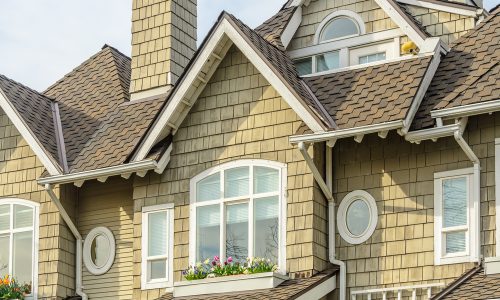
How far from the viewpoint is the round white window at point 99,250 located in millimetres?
29969

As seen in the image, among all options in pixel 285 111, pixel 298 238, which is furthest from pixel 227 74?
pixel 298 238

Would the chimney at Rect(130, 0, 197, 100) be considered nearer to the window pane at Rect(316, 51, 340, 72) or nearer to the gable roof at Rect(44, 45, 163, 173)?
the gable roof at Rect(44, 45, 163, 173)

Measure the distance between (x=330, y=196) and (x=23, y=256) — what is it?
693 centimetres

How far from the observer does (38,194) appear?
3039 cm

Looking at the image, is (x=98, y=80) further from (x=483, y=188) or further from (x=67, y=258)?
Result: (x=483, y=188)

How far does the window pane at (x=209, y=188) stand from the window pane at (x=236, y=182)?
0.22 metres

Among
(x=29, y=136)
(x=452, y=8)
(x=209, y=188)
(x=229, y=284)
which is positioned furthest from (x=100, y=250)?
(x=452, y=8)

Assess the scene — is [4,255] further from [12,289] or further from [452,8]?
[452,8]

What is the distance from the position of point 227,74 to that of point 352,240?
415 centimetres

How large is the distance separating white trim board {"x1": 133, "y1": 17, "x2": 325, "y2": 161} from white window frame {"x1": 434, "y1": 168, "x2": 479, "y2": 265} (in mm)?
2506

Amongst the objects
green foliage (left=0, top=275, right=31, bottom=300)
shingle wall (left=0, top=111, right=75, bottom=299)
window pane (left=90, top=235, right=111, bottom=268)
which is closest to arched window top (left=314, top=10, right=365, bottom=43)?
window pane (left=90, top=235, right=111, bottom=268)

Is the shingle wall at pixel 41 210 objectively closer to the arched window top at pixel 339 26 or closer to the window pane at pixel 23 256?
the window pane at pixel 23 256

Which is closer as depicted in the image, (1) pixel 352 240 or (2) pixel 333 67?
(1) pixel 352 240

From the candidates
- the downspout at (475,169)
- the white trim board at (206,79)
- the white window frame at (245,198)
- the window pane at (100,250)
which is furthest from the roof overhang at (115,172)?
the downspout at (475,169)
